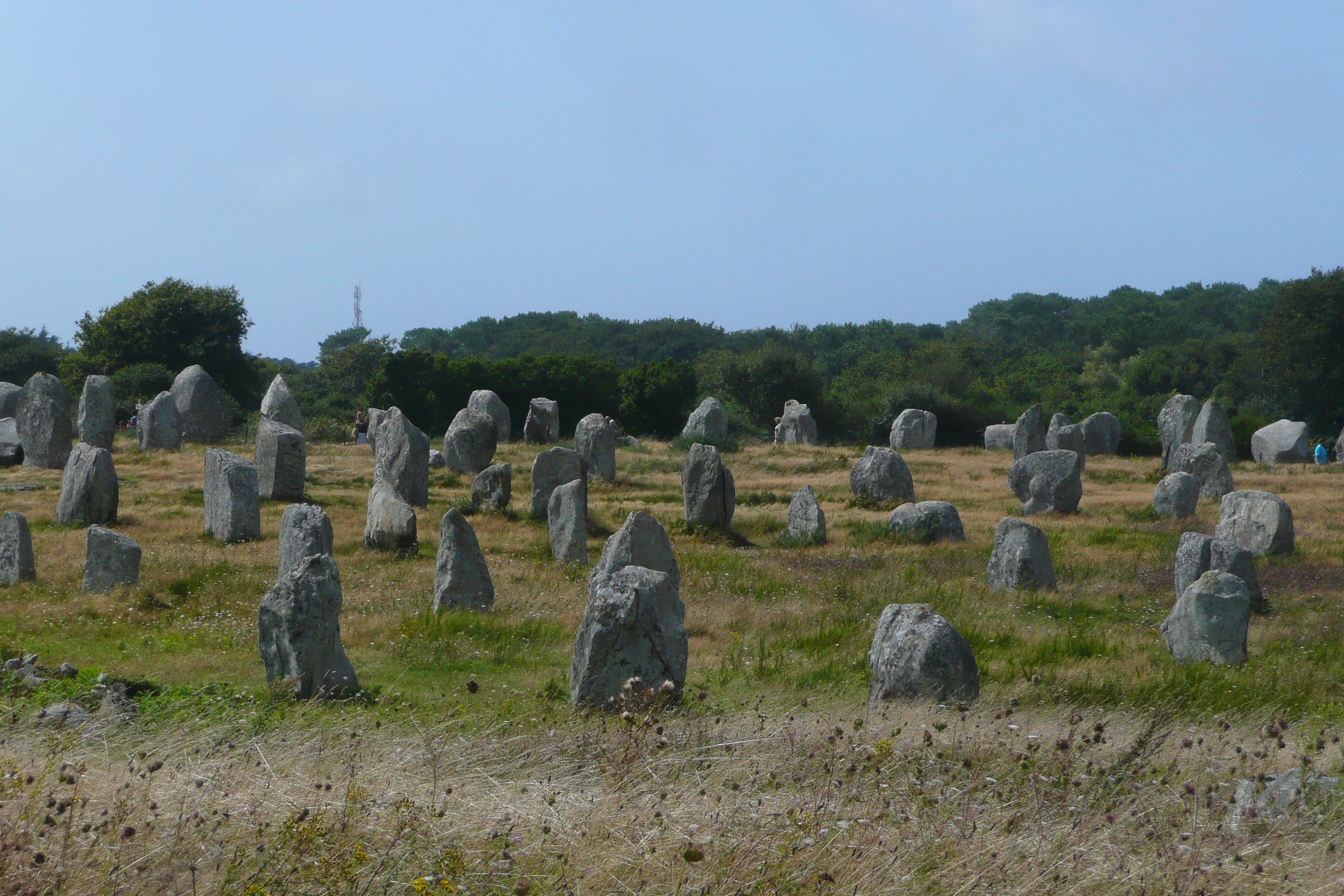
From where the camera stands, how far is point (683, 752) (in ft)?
22.9

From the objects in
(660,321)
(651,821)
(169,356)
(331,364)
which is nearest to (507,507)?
(651,821)

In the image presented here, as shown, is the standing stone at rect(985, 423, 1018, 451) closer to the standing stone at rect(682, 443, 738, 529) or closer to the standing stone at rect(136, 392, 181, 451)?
the standing stone at rect(682, 443, 738, 529)

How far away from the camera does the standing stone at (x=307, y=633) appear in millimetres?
9789

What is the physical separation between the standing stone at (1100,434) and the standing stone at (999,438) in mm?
3099

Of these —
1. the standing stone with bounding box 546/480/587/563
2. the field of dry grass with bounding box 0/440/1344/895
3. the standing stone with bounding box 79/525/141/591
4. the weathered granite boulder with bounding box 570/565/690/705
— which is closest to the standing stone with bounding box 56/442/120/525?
the field of dry grass with bounding box 0/440/1344/895

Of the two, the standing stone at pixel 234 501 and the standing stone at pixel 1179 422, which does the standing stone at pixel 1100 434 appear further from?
the standing stone at pixel 234 501

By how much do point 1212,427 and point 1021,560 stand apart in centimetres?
2303

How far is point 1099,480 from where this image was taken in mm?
31922

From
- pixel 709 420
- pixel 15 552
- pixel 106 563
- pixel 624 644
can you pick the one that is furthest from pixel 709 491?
pixel 709 420

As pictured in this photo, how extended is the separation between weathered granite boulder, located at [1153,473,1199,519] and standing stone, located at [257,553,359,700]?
721 inches

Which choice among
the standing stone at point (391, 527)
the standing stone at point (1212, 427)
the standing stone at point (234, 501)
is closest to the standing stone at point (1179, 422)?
the standing stone at point (1212, 427)

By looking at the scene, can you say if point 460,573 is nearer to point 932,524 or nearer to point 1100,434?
point 932,524

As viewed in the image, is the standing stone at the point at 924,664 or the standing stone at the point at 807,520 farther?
the standing stone at the point at 807,520

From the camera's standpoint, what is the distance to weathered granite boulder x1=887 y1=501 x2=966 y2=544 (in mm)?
20609
